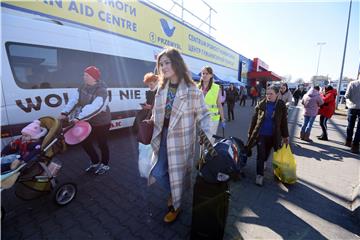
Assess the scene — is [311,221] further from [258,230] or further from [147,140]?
[147,140]

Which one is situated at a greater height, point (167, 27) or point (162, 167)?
point (167, 27)

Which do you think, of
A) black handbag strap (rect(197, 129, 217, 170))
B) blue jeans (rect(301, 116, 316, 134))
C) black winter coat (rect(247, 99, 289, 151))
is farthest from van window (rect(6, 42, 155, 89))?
blue jeans (rect(301, 116, 316, 134))

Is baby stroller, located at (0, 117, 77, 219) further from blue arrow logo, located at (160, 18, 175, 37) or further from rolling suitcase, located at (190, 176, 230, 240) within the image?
blue arrow logo, located at (160, 18, 175, 37)

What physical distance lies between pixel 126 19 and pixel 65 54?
4.68 meters

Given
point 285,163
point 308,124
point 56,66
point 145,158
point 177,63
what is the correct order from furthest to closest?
point 308,124
point 56,66
point 285,163
point 145,158
point 177,63

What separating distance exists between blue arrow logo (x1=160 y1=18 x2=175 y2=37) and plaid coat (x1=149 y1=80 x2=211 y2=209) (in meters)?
9.36

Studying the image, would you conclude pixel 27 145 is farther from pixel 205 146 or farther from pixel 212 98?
pixel 212 98

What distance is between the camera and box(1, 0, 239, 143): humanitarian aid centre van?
3.54 meters

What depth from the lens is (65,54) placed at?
436 cm

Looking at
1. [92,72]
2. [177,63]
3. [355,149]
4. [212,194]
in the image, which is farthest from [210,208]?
[355,149]

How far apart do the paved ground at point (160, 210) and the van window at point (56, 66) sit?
1773 millimetres

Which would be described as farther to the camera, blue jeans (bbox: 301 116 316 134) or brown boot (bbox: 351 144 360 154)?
blue jeans (bbox: 301 116 316 134)

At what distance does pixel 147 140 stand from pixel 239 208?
5.32 feet

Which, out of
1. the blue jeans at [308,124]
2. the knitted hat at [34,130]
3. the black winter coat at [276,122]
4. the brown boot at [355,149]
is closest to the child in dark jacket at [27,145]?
the knitted hat at [34,130]
